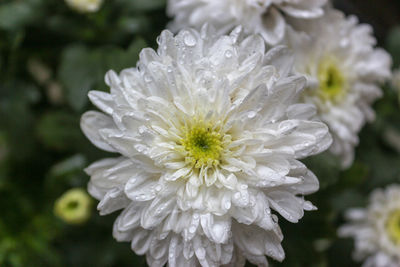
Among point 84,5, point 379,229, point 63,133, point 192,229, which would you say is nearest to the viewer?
point 192,229

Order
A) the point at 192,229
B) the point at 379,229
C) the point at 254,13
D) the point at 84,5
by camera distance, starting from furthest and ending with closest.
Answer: the point at 379,229, the point at 84,5, the point at 254,13, the point at 192,229

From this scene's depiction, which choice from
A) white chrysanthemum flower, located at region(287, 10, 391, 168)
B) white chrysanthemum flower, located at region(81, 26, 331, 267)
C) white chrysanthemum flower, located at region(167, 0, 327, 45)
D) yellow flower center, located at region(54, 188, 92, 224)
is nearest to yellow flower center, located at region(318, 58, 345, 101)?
white chrysanthemum flower, located at region(287, 10, 391, 168)

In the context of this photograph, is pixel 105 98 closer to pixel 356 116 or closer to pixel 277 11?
pixel 277 11

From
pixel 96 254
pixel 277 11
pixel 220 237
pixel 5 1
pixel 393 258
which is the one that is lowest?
pixel 393 258

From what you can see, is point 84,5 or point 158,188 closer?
point 158,188

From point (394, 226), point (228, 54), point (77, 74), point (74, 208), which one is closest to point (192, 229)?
point (228, 54)

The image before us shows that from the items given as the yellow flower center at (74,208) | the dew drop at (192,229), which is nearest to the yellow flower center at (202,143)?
the dew drop at (192,229)

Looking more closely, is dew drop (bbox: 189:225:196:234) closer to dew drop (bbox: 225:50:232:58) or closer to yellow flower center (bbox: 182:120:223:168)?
yellow flower center (bbox: 182:120:223:168)

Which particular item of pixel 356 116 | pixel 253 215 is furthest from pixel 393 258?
pixel 253 215

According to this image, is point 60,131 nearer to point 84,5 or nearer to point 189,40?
point 84,5
